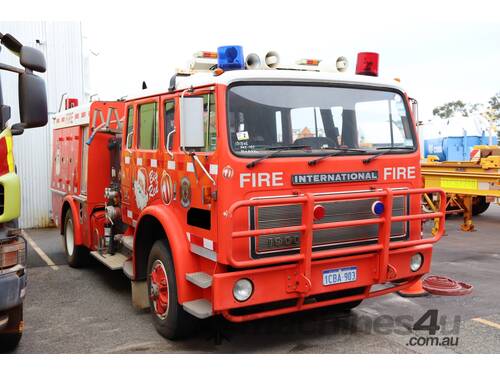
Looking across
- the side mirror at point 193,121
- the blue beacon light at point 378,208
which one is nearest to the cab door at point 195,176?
the side mirror at point 193,121

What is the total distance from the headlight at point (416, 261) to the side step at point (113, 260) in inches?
130

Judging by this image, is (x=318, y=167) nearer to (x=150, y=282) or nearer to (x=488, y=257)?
(x=150, y=282)

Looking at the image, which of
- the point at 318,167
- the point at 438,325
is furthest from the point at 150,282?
the point at 438,325

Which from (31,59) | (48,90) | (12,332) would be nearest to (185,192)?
(31,59)

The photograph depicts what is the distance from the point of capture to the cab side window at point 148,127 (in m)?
5.37

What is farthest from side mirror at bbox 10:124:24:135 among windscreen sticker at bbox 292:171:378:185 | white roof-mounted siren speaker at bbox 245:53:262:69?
windscreen sticker at bbox 292:171:378:185

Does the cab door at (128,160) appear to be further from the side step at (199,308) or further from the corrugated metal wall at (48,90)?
the corrugated metal wall at (48,90)

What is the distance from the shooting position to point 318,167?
14.7 ft

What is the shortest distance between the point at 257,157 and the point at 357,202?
3.35 feet

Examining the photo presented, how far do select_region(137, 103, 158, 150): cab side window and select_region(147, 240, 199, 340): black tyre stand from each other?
3.56 feet

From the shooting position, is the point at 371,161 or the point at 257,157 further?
the point at 371,161

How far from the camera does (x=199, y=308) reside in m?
4.29

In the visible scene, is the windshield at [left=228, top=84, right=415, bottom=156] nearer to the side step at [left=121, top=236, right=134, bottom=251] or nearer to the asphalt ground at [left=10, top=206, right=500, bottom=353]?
the asphalt ground at [left=10, top=206, right=500, bottom=353]

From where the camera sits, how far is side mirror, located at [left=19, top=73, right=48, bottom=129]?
423cm
